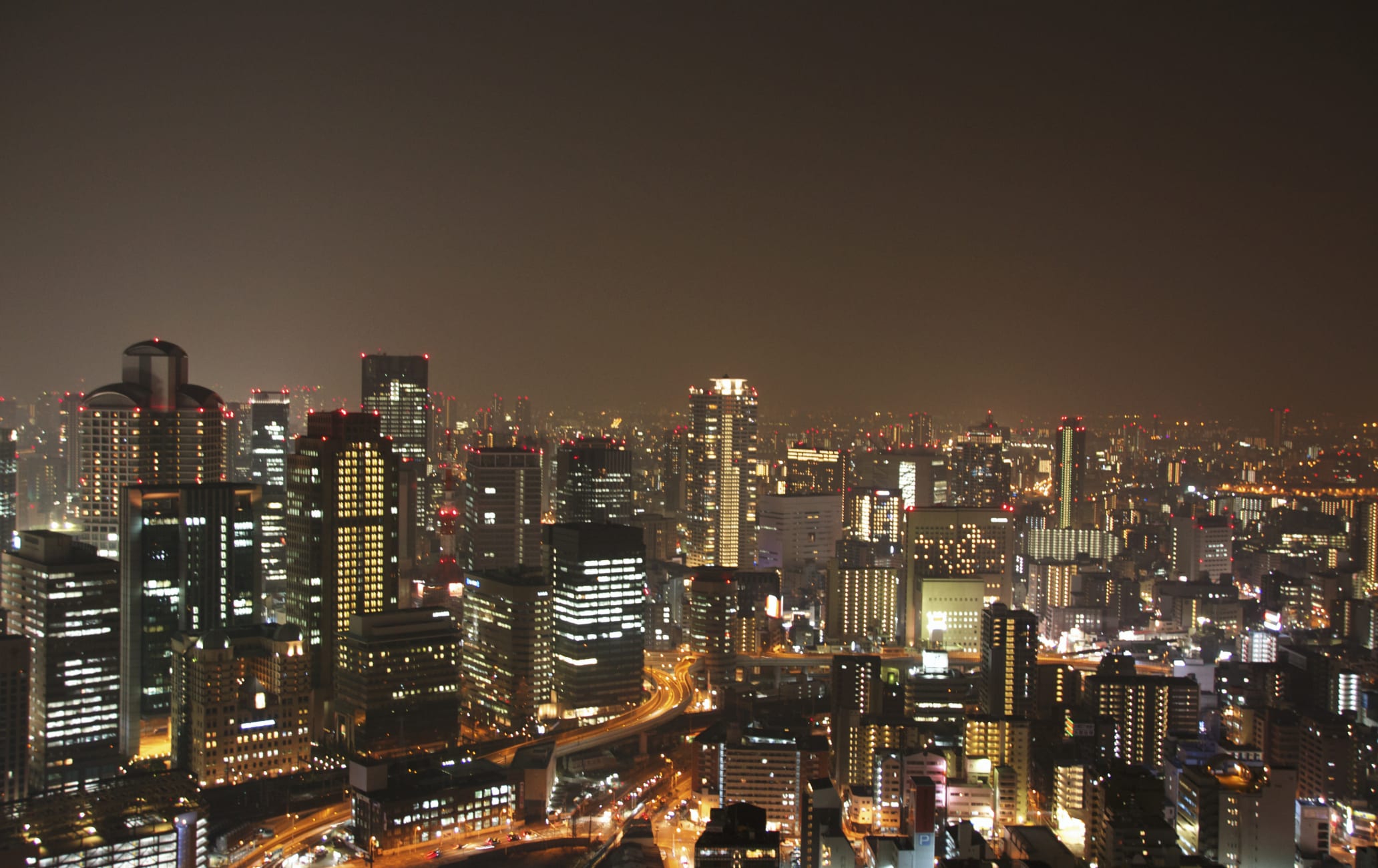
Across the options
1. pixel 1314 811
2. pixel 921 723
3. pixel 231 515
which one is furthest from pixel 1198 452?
pixel 231 515

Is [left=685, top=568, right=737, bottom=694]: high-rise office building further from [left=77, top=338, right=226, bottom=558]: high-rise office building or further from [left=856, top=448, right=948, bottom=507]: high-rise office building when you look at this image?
[left=856, top=448, right=948, bottom=507]: high-rise office building

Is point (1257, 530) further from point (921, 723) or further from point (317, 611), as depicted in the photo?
point (317, 611)

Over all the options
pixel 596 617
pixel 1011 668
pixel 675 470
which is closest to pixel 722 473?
pixel 675 470

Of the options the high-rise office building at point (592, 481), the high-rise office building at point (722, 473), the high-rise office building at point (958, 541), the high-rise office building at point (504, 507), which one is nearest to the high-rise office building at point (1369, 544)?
the high-rise office building at point (958, 541)

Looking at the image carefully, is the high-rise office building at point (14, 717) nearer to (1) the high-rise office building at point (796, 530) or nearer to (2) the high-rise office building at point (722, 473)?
(2) the high-rise office building at point (722, 473)

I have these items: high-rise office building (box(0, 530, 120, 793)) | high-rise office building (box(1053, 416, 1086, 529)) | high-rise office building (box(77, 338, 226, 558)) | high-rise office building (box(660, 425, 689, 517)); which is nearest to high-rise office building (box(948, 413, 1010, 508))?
high-rise office building (box(1053, 416, 1086, 529))
